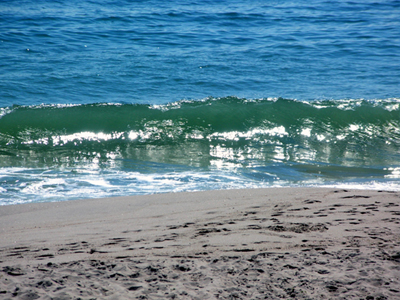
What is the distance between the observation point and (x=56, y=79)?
10023 mm

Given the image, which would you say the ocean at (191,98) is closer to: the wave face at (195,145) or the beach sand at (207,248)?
the wave face at (195,145)

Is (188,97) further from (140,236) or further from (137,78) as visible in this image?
(140,236)

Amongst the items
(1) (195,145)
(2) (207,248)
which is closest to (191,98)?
(1) (195,145)

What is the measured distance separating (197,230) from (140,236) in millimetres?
480

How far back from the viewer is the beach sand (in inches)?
88.4

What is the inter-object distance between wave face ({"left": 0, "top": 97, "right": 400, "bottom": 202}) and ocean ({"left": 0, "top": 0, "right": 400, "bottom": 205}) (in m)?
0.03

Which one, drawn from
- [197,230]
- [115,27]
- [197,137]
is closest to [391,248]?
[197,230]

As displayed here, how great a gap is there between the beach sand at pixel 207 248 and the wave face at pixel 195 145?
1048mm

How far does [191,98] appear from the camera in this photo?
960 cm

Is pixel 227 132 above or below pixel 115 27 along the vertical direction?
below

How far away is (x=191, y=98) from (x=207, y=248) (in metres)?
7.14

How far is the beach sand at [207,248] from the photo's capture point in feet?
7.37

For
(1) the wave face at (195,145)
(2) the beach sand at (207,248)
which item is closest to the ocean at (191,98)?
(1) the wave face at (195,145)

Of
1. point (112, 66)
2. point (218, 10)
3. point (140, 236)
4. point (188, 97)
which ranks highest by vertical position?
point (218, 10)
